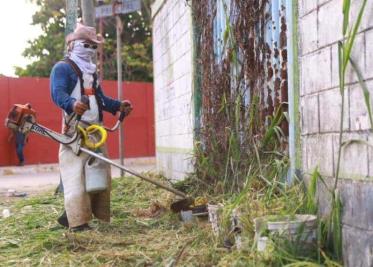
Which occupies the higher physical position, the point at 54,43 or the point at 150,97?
the point at 54,43

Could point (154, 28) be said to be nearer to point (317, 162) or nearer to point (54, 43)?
point (317, 162)

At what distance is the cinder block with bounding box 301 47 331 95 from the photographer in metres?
3.29

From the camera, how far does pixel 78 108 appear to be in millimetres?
4734

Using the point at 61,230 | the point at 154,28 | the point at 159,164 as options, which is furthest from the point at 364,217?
the point at 154,28

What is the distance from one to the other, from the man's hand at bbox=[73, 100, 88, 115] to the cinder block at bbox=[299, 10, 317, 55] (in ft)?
6.37

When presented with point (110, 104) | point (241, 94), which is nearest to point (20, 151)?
point (110, 104)

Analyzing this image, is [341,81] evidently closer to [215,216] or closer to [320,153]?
[320,153]

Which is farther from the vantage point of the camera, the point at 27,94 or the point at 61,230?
the point at 27,94

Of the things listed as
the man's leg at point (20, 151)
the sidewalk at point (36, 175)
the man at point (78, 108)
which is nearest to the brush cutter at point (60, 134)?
the man at point (78, 108)

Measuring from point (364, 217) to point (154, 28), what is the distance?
7323 mm

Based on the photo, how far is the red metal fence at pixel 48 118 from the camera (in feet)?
50.7

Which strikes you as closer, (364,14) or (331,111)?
(364,14)

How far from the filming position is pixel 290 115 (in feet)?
12.7

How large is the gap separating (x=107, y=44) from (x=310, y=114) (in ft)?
64.2
